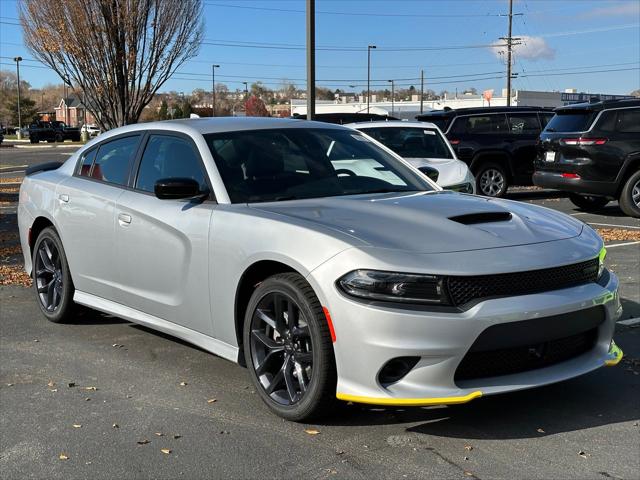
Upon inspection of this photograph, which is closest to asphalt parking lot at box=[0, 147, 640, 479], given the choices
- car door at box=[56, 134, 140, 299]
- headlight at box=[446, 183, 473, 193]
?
car door at box=[56, 134, 140, 299]

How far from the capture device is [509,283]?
10.9 feet

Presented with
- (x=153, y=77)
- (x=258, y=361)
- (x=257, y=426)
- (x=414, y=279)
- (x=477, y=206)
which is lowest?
(x=257, y=426)

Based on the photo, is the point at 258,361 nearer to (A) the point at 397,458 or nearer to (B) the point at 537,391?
(A) the point at 397,458

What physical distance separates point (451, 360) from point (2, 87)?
4803 inches

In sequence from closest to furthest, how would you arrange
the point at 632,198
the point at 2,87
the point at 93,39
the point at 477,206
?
the point at 477,206
the point at 632,198
the point at 93,39
the point at 2,87

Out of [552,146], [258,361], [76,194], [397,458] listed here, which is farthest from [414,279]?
[552,146]

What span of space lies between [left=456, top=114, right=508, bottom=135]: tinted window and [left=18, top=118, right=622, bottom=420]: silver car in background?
33.7 ft

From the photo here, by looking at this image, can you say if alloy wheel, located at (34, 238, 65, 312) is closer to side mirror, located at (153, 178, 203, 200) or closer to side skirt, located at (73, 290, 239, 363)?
side skirt, located at (73, 290, 239, 363)

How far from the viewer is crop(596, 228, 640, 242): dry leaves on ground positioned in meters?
9.62

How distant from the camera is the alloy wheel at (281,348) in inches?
142

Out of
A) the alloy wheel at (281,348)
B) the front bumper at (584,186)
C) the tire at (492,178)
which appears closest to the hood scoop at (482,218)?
the alloy wheel at (281,348)

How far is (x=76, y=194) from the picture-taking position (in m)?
5.44

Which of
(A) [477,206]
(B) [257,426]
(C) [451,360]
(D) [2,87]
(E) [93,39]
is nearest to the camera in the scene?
(C) [451,360]

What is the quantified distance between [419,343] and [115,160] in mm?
3081
